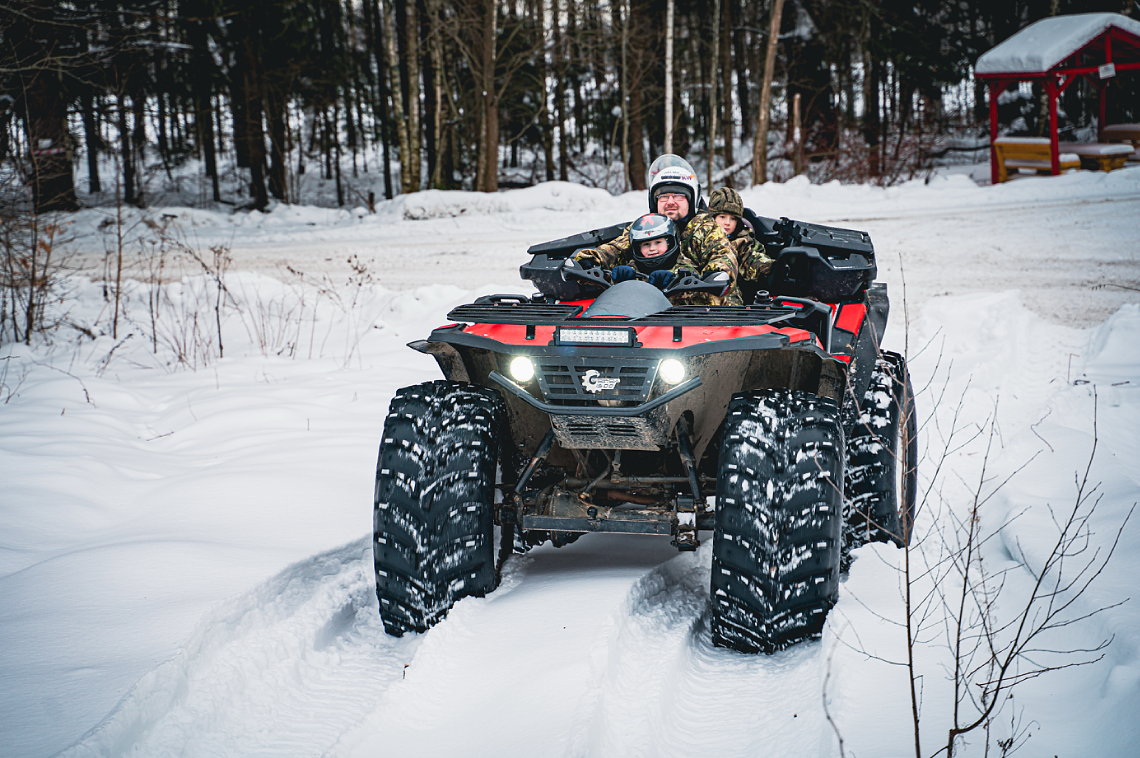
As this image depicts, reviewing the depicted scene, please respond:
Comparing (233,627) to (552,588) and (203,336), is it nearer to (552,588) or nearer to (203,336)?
(552,588)

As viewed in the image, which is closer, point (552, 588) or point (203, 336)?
point (552, 588)

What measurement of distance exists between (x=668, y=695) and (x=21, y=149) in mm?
7821

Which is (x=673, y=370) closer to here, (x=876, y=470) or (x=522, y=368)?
(x=522, y=368)

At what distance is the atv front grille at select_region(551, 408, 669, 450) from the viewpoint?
2.74m

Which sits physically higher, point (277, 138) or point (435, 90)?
point (435, 90)

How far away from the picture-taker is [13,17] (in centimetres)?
680

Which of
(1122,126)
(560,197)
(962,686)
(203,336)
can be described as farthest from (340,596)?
(1122,126)

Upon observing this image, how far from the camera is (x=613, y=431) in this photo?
9.14 ft

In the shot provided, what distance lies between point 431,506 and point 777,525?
124 cm

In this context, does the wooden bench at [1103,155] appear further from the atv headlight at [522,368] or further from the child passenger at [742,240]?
the atv headlight at [522,368]

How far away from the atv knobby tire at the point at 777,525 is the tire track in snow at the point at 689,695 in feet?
0.46

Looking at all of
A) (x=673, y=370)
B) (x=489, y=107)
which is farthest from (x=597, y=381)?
(x=489, y=107)

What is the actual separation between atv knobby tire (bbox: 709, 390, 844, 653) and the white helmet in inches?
84.9

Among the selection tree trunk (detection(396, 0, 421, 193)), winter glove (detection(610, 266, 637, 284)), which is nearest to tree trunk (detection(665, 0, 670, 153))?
tree trunk (detection(396, 0, 421, 193))
